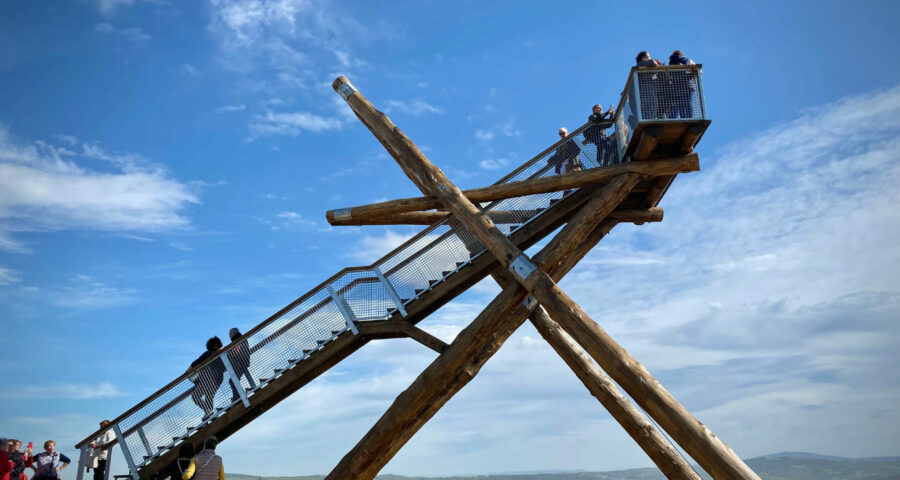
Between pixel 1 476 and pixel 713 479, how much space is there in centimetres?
1112

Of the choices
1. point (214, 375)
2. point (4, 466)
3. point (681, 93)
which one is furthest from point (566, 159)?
point (4, 466)

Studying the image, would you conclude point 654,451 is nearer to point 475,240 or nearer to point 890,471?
point 475,240

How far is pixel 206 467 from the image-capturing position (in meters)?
9.02

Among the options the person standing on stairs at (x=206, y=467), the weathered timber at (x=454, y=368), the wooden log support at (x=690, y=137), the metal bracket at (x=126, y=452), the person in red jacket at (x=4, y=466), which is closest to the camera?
the person standing on stairs at (x=206, y=467)

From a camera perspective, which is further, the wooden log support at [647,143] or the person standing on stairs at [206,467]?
the wooden log support at [647,143]

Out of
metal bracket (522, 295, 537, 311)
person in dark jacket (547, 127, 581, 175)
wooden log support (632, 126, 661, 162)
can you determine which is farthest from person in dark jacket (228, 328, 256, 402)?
wooden log support (632, 126, 661, 162)

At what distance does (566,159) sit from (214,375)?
8.27 metres

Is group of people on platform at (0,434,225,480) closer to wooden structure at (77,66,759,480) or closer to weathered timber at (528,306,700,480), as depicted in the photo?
wooden structure at (77,66,759,480)

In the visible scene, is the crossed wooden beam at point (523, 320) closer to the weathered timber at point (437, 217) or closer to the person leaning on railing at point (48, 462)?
the weathered timber at point (437, 217)

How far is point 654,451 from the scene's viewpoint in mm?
11750

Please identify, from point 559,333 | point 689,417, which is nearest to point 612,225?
point 559,333

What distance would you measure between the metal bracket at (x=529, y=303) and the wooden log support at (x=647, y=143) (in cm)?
340

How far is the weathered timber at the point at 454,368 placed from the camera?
38.5ft

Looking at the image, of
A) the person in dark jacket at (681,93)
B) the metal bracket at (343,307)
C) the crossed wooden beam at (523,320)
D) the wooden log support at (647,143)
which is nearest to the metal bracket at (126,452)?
the crossed wooden beam at (523,320)
